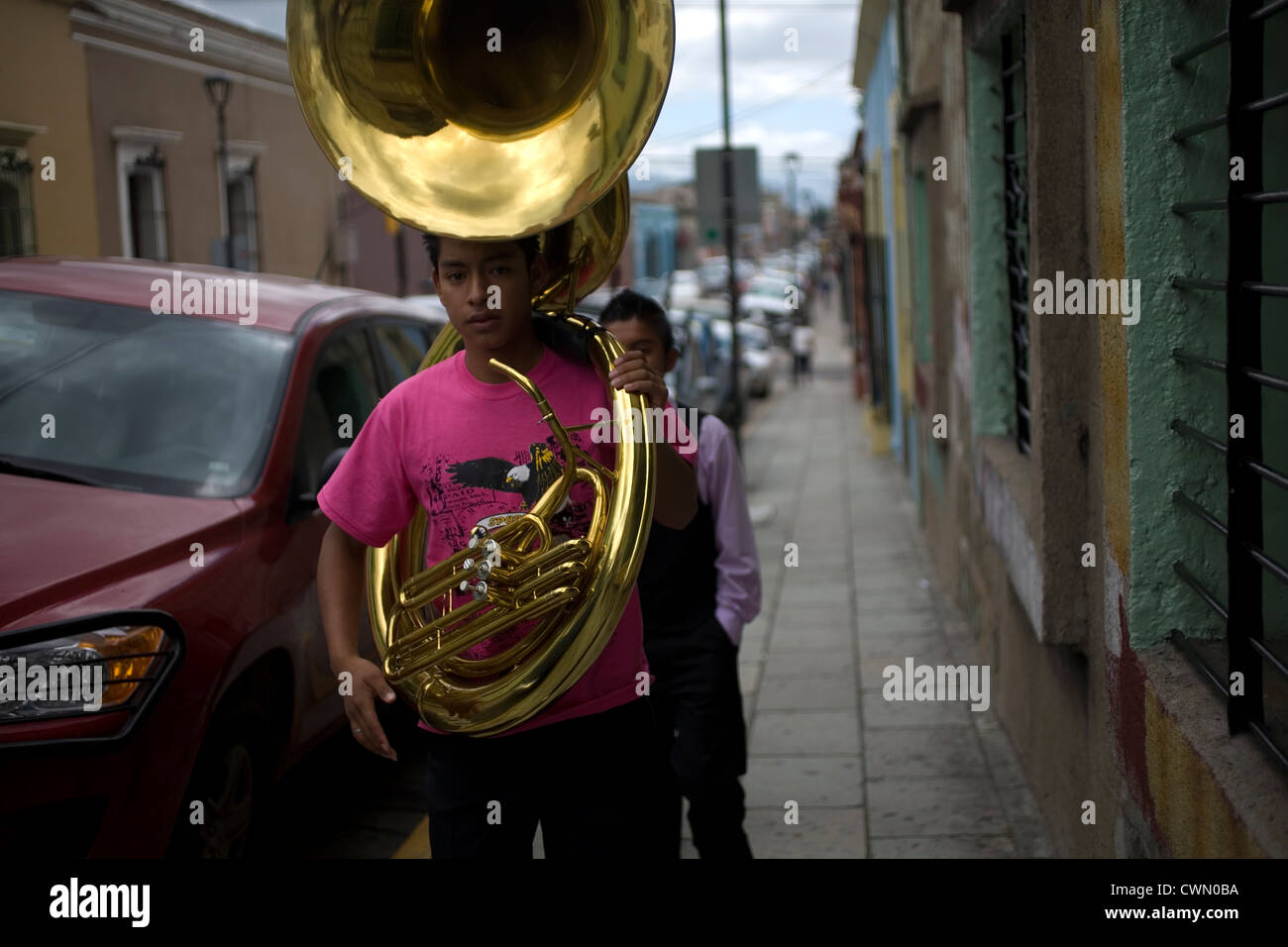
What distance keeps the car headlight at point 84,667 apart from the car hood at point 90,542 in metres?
0.05

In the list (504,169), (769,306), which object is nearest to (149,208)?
(504,169)

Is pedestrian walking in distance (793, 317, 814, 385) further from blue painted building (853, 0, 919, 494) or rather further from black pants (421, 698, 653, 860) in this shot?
black pants (421, 698, 653, 860)

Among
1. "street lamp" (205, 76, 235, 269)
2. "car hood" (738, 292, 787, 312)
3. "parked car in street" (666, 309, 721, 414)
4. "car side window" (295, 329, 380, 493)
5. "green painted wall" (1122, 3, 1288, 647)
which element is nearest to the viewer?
"green painted wall" (1122, 3, 1288, 647)

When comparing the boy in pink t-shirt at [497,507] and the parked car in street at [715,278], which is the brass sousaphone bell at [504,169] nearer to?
the boy in pink t-shirt at [497,507]

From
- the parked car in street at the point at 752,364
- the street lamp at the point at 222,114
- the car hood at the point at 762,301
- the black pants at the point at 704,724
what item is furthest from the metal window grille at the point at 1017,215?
the car hood at the point at 762,301

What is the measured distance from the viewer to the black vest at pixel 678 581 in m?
3.79

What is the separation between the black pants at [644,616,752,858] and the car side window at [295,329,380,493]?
1247 millimetres

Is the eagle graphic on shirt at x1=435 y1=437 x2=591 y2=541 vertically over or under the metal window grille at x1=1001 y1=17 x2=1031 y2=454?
under

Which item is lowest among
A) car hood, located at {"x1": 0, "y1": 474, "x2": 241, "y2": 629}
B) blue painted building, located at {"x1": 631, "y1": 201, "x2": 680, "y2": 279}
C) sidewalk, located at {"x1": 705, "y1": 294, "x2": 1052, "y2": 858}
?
sidewalk, located at {"x1": 705, "y1": 294, "x2": 1052, "y2": 858}

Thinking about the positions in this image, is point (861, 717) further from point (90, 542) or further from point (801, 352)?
point (801, 352)

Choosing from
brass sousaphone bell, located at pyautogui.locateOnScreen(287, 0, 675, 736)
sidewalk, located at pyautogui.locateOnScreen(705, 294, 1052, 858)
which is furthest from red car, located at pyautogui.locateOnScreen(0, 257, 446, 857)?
sidewalk, located at pyautogui.locateOnScreen(705, 294, 1052, 858)

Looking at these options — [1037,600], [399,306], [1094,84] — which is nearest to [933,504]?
[399,306]

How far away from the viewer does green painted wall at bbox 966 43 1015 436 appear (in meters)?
5.51
